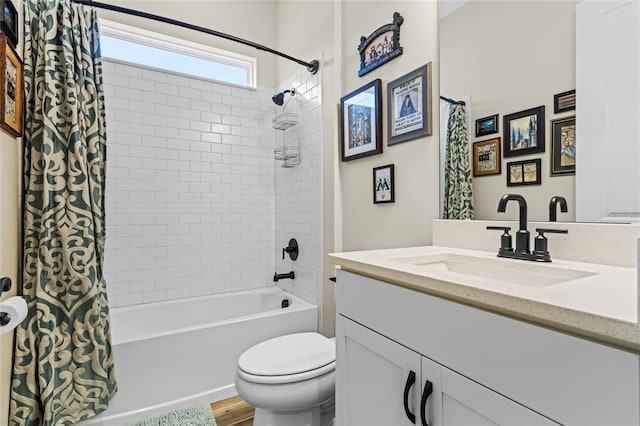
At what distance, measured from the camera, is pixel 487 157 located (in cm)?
119

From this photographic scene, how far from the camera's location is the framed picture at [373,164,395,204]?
5.27 feet

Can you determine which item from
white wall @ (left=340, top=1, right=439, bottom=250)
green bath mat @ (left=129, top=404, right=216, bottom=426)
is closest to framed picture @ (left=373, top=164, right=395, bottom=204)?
white wall @ (left=340, top=1, right=439, bottom=250)

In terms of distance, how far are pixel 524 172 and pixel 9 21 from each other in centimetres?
200

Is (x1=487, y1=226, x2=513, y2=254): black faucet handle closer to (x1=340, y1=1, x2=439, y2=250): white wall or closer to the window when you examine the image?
(x1=340, y1=1, x2=439, y2=250): white wall

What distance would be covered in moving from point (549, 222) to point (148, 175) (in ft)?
8.46

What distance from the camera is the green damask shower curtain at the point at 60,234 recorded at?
1.46 m

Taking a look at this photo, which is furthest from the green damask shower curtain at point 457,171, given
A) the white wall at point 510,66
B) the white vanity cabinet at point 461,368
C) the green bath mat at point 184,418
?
the green bath mat at point 184,418

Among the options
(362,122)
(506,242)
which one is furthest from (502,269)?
(362,122)

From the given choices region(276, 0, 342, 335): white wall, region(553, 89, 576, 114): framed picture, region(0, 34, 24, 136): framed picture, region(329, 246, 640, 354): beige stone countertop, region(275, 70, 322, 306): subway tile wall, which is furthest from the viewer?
region(275, 70, 322, 306): subway tile wall

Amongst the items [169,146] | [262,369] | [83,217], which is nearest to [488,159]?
[262,369]

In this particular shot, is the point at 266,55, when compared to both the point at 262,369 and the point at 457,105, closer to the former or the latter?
the point at 457,105

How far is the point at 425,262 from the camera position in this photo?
1.10 metres

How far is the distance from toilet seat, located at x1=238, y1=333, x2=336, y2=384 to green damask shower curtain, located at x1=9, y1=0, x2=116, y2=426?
84 centimetres

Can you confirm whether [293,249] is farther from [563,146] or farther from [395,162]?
[563,146]
